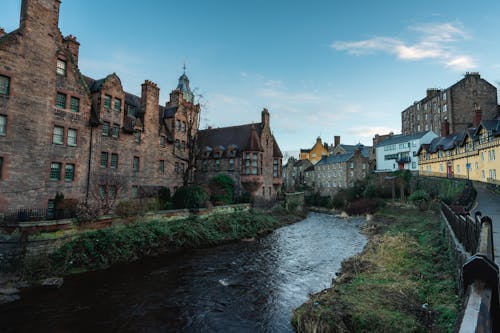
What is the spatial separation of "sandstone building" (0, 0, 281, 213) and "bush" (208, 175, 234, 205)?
6.93m

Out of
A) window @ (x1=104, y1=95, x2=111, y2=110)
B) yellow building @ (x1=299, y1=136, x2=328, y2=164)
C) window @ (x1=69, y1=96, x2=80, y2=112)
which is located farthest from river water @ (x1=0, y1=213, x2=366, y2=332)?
yellow building @ (x1=299, y1=136, x2=328, y2=164)

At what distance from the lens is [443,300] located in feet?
30.2

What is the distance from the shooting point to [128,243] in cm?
1992

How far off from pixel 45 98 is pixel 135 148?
9.89 meters

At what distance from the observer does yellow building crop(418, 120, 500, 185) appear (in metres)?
32.8

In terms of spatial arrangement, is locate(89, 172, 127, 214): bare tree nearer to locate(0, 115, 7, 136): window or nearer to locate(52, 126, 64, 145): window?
locate(52, 126, 64, 145): window

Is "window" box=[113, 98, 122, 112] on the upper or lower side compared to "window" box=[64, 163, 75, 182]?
upper

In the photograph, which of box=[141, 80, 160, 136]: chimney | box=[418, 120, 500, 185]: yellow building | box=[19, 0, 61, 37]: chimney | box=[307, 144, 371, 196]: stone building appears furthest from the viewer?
box=[307, 144, 371, 196]: stone building

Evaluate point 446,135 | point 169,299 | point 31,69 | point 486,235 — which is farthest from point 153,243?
point 446,135

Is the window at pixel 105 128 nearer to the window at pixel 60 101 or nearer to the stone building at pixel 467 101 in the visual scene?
the window at pixel 60 101

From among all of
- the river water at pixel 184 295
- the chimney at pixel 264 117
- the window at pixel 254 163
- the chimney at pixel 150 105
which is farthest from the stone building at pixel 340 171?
the chimney at pixel 150 105

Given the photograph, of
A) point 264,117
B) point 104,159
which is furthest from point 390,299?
point 264,117

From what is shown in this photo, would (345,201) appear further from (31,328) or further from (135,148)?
(31,328)

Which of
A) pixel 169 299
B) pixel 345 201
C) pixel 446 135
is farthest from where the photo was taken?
pixel 345 201
